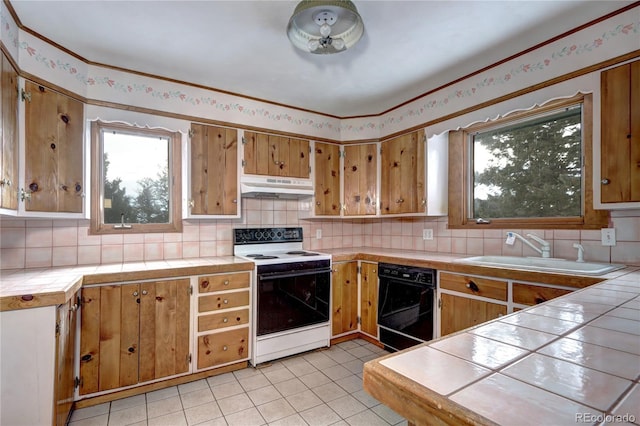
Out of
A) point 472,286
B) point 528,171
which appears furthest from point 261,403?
point 528,171

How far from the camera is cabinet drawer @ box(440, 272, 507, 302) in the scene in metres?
1.99

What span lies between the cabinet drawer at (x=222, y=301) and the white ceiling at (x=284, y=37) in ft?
5.85

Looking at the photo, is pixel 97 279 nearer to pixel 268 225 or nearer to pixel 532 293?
pixel 268 225

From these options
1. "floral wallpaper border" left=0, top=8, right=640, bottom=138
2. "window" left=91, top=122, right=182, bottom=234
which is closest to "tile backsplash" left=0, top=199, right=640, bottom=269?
"window" left=91, top=122, right=182, bottom=234

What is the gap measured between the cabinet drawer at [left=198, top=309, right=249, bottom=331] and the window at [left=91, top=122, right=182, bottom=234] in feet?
2.85

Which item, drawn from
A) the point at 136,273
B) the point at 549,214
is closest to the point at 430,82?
the point at 549,214

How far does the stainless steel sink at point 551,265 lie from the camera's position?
70.1 inches

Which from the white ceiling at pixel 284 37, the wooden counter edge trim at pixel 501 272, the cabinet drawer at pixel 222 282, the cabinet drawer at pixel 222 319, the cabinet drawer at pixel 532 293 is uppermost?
the white ceiling at pixel 284 37

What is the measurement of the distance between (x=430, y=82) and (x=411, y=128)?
0.48m

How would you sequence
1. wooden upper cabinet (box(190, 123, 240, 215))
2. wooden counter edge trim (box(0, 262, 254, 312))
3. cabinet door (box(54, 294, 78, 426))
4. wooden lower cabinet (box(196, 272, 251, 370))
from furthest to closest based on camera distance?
wooden upper cabinet (box(190, 123, 240, 215)) → wooden lower cabinet (box(196, 272, 251, 370)) → cabinet door (box(54, 294, 78, 426)) → wooden counter edge trim (box(0, 262, 254, 312))

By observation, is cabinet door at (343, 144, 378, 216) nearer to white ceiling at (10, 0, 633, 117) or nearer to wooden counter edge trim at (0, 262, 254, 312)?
white ceiling at (10, 0, 633, 117)

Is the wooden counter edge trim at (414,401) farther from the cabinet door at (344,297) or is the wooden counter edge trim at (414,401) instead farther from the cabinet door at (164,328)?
the cabinet door at (344,297)

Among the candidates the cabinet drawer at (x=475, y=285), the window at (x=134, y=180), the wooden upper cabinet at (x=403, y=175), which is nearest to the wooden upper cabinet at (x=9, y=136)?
the window at (x=134, y=180)

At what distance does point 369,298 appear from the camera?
9.95ft
